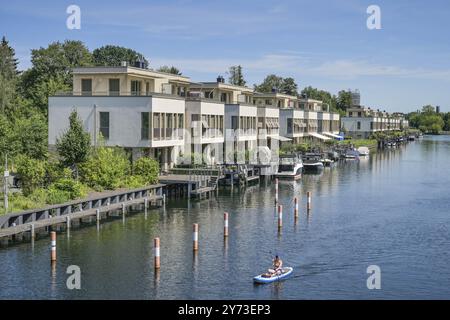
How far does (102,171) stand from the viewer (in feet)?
205

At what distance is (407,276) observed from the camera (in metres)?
39.3

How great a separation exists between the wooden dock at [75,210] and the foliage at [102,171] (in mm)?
A: 2010

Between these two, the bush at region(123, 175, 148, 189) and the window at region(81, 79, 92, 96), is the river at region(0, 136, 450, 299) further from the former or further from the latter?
the window at region(81, 79, 92, 96)

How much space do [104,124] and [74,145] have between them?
10518 millimetres

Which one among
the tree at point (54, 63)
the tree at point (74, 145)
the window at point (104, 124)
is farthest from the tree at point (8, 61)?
the tree at point (74, 145)

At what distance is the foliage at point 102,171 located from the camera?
204ft

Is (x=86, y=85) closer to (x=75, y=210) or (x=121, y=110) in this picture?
(x=121, y=110)

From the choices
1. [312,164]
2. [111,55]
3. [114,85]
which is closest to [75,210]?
[114,85]

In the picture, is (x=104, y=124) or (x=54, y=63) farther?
(x=54, y=63)

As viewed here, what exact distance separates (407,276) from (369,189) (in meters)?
46.5

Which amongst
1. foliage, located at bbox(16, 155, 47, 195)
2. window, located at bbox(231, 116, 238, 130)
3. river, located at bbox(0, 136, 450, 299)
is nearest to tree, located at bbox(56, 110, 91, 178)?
foliage, located at bbox(16, 155, 47, 195)

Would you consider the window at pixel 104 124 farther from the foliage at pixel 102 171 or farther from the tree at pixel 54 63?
the tree at pixel 54 63

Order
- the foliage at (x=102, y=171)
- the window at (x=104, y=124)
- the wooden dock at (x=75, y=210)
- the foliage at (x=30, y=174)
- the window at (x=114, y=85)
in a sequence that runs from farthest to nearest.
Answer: the window at (x=114, y=85)
the window at (x=104, y=124)
the foliage at (x=102, y=171)
the foliage at (x=30, y=174)
the wooden dock at (x=75, y=210)

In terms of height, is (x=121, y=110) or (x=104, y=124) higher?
(x=121, y=110)
